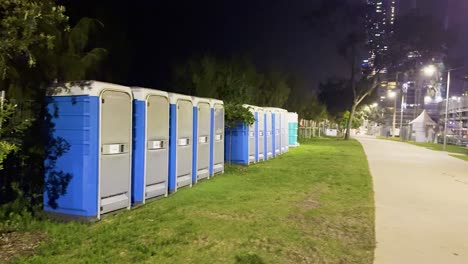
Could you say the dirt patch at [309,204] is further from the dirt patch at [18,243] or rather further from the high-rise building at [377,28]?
the high-rise building at [377,28]

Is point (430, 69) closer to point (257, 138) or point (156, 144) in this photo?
point (257, 138)

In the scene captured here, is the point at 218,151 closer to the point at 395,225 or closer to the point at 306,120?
the point at 395,225

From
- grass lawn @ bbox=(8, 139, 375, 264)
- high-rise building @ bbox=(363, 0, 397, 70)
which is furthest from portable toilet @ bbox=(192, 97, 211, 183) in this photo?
high-rise building @ bbox=(363, 0, 397, 70)

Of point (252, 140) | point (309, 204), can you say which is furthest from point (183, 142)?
point (252, 140)

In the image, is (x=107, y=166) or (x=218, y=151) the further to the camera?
(x=218, y=151)

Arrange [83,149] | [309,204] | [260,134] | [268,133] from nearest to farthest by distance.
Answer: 1. [83,149]
2. [309,204]
3. [260,134]
4. [268,133]

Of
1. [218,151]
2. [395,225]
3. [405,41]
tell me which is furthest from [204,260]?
[405,41]

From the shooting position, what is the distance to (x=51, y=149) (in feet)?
22.2

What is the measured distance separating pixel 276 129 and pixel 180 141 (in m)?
10.4

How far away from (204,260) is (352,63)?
43.7 metres

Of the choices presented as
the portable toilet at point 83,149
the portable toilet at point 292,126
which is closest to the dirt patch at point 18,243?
the portable toilet at point 83,149

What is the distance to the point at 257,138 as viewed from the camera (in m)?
16.4

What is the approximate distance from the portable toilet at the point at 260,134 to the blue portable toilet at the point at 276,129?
146cm

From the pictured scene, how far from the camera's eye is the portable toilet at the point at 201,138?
10578 mm
